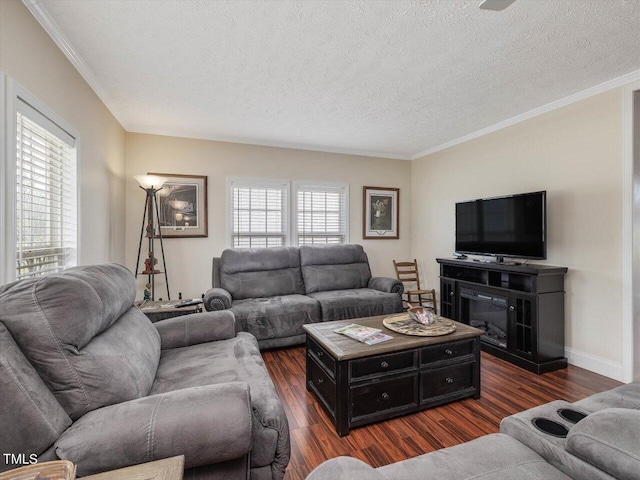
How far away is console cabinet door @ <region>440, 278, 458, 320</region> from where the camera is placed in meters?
3.84

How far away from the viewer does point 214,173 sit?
166 inches

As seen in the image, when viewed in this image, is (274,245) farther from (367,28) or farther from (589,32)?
(589,32)

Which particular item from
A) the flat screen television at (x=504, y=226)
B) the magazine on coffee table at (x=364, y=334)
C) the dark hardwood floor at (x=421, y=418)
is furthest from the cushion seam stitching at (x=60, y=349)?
the flat screen television at (x=504, y=226)

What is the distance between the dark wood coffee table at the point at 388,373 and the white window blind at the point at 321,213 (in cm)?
247

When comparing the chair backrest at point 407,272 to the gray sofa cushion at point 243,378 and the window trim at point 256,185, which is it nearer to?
the window trim at point 256,185

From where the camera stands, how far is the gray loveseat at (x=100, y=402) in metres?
0.99

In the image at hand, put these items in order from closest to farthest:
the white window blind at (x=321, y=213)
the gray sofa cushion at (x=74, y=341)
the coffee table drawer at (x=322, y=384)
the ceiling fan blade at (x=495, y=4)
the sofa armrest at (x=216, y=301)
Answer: the gray sofa cushion at (x=74, y=341)
the ceiling fan blade at (x=495, y=4)
the coffee table drawer at (x=322, y=384)
the sofa armrest at (x=216, y=301)
the white window blind at (x=321, y=213)

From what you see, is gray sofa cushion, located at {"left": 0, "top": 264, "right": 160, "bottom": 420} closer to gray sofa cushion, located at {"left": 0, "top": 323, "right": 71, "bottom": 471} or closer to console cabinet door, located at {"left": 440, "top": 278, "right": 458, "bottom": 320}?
gray sofa cushion, located at {"left": 0, "top": 323, "right": 71, "bottom": 471}

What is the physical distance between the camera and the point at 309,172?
4.70 meters

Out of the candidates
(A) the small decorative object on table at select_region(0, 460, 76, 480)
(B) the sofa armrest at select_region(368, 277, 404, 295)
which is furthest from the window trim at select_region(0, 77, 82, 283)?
(B) the sofa armrest at select_region(368, 277, 404, 295)

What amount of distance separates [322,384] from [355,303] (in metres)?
1.53

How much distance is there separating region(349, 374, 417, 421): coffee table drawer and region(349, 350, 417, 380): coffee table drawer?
71 millimetres

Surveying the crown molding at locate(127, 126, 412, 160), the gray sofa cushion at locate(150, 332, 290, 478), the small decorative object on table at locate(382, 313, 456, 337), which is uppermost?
the crown molding at locate(127, 126, 412, 160)

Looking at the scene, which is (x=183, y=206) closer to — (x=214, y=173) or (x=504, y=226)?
(x=214, y=173)
